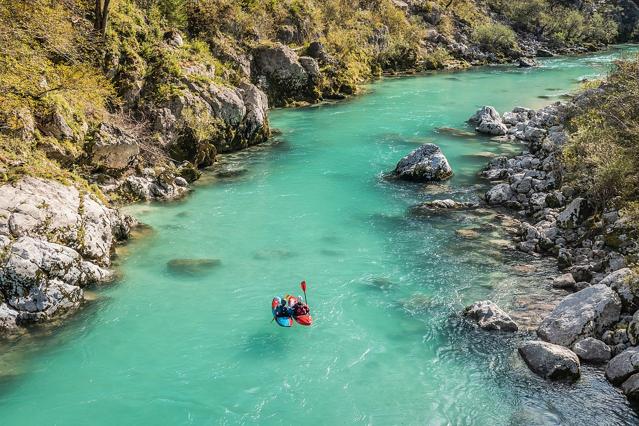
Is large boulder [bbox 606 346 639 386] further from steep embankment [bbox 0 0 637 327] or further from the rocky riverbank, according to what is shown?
steep embankment [bbox 0 0 637 327]

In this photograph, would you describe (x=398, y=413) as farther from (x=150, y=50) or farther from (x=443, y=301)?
(x=150, y=50)

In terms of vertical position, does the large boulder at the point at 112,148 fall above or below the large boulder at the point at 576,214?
above

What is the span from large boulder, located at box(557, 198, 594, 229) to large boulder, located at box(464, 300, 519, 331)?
6540mm

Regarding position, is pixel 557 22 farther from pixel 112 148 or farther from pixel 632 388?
pixel 632 388

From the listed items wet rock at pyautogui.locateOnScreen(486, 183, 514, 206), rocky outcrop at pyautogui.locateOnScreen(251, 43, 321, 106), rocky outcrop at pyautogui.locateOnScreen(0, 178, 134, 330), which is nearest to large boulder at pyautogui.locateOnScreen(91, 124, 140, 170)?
rocky outcrop at pyautogui.locateOnScreen(0, 178, 134, 330)

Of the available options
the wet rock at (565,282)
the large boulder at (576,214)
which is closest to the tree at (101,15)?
the large boulder at (576,214)

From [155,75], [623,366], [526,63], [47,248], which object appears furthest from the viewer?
[526,63]

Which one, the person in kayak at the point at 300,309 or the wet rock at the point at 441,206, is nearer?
the person in kayak at the point at 300,309

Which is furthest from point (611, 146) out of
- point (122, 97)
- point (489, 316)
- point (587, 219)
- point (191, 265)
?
point (122, 97)

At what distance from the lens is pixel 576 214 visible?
20859mm

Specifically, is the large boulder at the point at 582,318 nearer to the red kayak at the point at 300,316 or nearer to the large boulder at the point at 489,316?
the large boulder at the point at 489,316

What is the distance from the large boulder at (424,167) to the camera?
92.5 ft

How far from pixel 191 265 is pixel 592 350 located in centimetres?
1295

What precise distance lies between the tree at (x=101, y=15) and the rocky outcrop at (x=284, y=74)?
17.2 m
